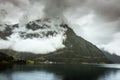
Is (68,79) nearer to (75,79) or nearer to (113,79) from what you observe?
(75,79)

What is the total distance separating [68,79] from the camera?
115562 millimetres

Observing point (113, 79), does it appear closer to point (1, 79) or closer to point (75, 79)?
point (75, 79)

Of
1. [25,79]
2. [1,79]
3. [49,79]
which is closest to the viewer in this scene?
[1,79]

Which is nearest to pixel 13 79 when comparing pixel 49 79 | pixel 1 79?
pixel 1 79

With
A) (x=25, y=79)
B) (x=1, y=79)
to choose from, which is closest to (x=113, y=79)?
(x=25, y=79)

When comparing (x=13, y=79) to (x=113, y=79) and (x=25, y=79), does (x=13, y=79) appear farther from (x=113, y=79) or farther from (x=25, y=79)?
(x=113, y=79)

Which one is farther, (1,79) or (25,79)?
(25,79)

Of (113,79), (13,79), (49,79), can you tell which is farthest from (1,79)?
(113,79)

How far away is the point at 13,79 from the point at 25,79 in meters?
6.13

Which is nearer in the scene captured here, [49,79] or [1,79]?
[1,79]

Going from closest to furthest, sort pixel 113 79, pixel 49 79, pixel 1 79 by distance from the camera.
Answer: pixel 1 79 < pixel 49 79 < pixel 113 79

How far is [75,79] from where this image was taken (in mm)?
114688

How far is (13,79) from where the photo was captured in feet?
360

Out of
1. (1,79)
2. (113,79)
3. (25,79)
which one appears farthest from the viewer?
(113,79)
